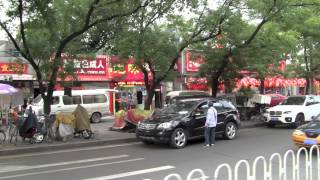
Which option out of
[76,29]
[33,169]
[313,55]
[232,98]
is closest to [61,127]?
[76,29]

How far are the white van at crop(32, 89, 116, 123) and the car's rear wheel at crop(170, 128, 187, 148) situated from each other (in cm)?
1229

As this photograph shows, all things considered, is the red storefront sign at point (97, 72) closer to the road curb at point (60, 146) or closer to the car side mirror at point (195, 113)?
the road curb at point (60, 146)

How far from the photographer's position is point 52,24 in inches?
650

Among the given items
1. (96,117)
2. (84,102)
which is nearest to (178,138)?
(84,102)

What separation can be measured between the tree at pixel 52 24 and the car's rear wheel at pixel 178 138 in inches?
190

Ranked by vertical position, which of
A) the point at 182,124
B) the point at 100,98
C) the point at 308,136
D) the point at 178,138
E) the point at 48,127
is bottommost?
the point at 178,138

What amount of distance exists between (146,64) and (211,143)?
786 cm

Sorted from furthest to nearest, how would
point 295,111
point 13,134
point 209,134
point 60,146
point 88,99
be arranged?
point 88,99
point 295,111
point 13,134
point 60,146
point 209,134

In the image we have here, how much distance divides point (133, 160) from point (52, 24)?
660 cm

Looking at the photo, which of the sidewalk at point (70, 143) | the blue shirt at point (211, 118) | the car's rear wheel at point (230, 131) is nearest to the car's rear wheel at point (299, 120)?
the car's rear wheel at point (230, 131)

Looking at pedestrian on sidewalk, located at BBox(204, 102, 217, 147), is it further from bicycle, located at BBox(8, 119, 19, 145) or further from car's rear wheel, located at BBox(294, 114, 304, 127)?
car's rear wheel, located at BBox(294, 114, 304, 127)

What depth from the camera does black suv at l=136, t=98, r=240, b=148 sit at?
14984mm

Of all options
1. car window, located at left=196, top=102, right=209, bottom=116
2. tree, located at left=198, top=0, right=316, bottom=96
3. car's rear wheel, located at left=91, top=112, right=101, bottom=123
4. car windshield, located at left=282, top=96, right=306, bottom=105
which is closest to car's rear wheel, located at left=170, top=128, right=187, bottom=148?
car window, located at left=196, top=102, right=209, bottom=116

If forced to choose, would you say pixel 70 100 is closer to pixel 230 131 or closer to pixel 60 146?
pixel 60 146
